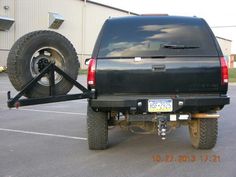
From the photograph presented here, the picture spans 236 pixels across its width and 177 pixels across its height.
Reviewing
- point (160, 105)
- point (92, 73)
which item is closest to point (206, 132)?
point (160, 105)

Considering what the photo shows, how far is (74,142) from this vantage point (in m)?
7.41

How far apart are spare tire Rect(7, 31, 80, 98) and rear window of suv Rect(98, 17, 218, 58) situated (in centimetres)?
58

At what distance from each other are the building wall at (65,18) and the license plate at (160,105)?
94.9 ft

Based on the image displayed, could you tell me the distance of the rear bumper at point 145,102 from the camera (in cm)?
584

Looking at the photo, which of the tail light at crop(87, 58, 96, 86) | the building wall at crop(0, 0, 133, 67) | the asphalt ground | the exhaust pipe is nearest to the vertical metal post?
the tail light at crop(87, 58, 96, 86)

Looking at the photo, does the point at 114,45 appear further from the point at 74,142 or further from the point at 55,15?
the point at 55,15

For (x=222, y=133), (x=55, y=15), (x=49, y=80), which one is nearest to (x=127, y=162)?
(x=49, y=80)

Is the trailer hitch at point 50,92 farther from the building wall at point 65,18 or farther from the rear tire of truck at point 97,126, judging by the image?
the building wall at point 65,18

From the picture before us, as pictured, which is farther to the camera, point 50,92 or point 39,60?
point 39,60

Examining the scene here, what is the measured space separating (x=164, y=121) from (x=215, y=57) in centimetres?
112

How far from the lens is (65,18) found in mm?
40594

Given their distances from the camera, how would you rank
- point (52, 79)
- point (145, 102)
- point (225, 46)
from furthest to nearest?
point (225, 46)
point (52, 79)
point (145, 102)

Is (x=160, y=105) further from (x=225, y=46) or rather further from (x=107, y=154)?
(x=225, y=46)

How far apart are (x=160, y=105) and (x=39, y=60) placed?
1815mm
